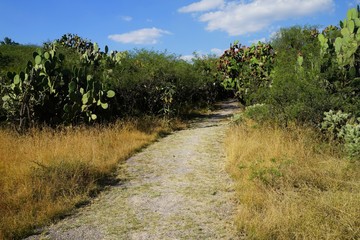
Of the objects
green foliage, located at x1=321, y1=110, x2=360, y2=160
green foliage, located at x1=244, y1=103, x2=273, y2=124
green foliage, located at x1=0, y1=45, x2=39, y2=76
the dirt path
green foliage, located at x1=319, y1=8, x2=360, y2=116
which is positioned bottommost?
the dirt path

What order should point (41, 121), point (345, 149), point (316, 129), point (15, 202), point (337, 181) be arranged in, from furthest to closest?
point (41, 121) → point (316, 129) → point (345, 149) → point (337, 181) → point (15, 202)

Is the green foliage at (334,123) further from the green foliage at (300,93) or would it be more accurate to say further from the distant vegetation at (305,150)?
the green foliage at (300,93)

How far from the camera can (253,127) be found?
10312 mm

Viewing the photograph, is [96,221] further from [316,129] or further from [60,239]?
[316,129]

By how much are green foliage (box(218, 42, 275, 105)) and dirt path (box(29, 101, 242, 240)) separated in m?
7.91

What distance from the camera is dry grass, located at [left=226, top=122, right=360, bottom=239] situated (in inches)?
174

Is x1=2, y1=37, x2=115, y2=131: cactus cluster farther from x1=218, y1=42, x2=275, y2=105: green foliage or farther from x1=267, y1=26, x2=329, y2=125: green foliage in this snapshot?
x1=218, y1=42, x2=275, y2=105: green foliage

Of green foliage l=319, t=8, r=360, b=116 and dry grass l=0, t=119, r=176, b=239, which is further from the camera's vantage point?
green foliage l=319, t=8, r=360, b=116

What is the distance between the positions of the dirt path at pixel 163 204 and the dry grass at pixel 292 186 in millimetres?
363

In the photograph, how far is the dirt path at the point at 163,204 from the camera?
16.0ft

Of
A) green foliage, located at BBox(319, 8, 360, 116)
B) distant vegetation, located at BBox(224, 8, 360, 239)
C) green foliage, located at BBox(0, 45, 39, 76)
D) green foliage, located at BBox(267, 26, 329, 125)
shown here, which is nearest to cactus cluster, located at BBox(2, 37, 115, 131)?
distant vegetation, located at BBox(224, 8, 360, 239)

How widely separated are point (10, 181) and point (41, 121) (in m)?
4.95

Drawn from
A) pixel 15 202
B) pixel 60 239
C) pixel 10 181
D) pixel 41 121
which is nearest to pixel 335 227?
pixel 60 239

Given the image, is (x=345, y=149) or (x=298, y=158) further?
(x=345, y=149)
